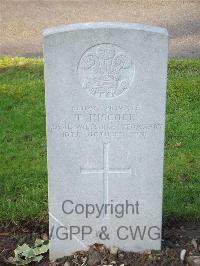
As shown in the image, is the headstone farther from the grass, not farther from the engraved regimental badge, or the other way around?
the grass

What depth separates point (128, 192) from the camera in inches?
149

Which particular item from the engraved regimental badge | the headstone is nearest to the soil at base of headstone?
the headstone

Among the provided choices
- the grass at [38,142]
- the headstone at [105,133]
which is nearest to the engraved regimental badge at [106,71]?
the headstone at [105,133]

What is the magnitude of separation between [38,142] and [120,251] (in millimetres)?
1961

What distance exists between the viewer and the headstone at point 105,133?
345cm

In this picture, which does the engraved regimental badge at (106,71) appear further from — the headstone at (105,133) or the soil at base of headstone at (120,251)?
the soil at base of headstone at (120,251)

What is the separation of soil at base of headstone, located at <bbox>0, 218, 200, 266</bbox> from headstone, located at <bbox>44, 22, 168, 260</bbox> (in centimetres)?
6

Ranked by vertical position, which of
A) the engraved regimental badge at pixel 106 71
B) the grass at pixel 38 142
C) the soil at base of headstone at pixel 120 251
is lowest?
the soil at base of headstone at pixel 120 251

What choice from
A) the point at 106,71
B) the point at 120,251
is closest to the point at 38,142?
the point at 120,251

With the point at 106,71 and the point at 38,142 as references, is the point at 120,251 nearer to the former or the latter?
the point at 106,71

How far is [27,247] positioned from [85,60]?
1.31 metres

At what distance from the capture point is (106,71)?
11.6 feet

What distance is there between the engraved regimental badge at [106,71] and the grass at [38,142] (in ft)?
4.16

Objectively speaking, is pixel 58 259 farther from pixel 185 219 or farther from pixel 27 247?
pixel 185 219
